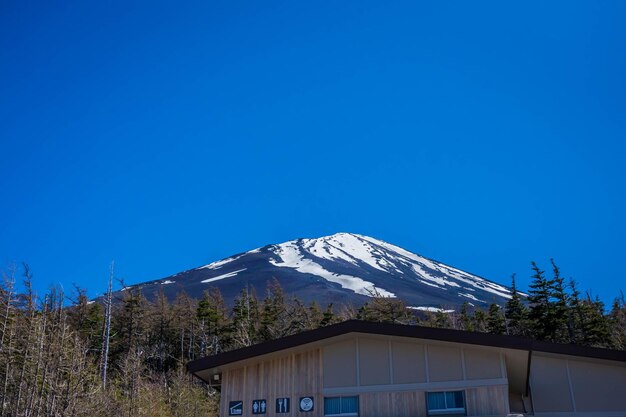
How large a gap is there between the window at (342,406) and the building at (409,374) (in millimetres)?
23

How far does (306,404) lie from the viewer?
12992 millimetres

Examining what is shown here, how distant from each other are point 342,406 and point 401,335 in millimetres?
2133

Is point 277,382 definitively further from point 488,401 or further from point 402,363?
point 488,401

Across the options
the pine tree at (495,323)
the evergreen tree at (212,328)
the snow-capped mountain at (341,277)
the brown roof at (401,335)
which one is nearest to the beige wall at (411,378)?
the brown roof at (401,335)

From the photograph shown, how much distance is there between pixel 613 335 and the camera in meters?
35.6

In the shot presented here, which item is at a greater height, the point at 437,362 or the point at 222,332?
the point at 222,332

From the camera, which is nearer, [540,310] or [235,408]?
[235,408]

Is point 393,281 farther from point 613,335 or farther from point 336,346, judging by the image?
point 336,346

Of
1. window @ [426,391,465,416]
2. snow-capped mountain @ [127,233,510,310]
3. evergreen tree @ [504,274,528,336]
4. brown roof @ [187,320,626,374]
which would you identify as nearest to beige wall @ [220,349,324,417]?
brown roof @ [187,320,626,374]

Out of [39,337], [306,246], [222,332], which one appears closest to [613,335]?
[222,332]

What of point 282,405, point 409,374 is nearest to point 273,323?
point 282,405

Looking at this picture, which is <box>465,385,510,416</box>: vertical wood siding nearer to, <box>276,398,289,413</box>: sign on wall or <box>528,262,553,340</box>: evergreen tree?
<box>276,398,289,413</box>: sign on wall

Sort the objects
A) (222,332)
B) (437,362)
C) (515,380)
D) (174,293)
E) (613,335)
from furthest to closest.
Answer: (174,293)
(222,332)
(613,335)
(515,380)
(437,362)

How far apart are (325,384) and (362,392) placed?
90 centimetres
